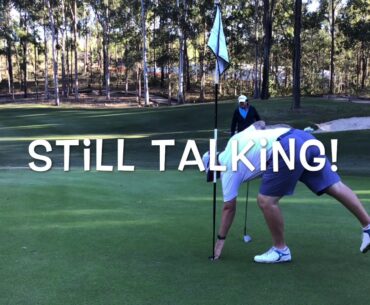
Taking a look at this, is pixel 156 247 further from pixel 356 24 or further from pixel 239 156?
pixel 356 24

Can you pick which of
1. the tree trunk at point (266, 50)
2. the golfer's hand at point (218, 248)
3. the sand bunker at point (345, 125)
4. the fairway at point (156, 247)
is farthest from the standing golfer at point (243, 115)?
the tree trunk at point (266, 50)

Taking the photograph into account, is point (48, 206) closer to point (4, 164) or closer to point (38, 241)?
point (38, 241)

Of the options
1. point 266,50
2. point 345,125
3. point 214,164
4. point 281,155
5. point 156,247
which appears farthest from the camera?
point 266,50

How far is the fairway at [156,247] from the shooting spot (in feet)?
13.4

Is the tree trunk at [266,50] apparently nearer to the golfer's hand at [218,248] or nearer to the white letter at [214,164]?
the white letter at [214,164]

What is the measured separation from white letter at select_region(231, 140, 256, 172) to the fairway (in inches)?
37.2

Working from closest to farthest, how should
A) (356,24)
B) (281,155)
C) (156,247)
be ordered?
(281,155)
(156,247)
(356,24)

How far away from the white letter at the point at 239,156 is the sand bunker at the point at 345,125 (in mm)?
19698

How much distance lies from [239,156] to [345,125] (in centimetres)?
2160

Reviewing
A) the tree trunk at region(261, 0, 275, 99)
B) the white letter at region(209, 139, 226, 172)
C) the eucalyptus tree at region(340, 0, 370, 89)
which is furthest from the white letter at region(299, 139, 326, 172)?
the eucalyptus tree at region(340, 0, 370, 89)

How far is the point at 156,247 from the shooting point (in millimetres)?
5500

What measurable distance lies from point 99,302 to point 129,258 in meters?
1.22

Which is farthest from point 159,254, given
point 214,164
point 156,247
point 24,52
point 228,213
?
point 24,52

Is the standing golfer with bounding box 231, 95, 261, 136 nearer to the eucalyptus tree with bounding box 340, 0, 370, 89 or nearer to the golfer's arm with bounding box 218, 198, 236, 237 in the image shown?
the golfer's arm with bounding box 218, 198, 236, 237
